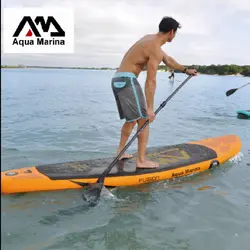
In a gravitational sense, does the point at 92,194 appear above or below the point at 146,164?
below

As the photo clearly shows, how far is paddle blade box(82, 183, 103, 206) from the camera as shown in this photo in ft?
14.7

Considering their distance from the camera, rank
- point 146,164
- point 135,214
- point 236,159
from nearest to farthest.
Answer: point 135,214 → point 146,164 → point 236,159

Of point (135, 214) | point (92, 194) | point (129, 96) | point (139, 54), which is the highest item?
point (139, 54)

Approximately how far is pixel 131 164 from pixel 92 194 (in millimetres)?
1228

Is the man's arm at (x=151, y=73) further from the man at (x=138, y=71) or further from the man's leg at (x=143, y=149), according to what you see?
the man's leg at (x=143, y=149)

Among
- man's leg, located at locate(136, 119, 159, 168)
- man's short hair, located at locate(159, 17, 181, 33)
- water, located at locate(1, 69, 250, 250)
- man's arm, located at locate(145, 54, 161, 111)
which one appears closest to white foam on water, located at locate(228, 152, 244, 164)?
water, located at locate(1, 69, 250, 250)

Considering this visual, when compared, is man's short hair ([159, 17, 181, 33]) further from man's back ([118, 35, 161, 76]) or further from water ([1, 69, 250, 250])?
water ([1, 69, 250, 250])

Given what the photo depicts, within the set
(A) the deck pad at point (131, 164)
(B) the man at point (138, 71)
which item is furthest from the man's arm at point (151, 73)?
(A) the deck pad at point (131, 164)

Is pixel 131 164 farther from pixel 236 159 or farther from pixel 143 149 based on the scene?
pixel 236 159

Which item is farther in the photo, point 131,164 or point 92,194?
point 131,164

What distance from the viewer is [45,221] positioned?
3.92 meters

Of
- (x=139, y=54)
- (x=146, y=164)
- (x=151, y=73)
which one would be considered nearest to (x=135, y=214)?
(x=146, y=164)

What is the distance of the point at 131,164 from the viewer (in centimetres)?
556

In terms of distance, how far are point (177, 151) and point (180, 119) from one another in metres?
7.67
